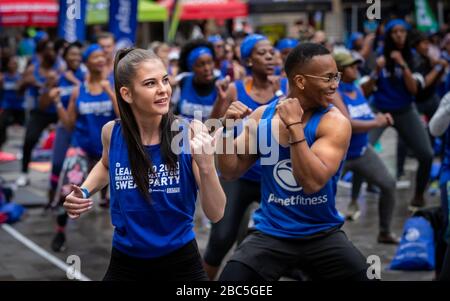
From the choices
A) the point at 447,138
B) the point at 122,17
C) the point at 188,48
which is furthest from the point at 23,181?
the point at 447,138

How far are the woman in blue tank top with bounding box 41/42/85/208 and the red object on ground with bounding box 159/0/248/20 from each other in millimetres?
12006

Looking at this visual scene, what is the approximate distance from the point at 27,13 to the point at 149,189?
15.1 m

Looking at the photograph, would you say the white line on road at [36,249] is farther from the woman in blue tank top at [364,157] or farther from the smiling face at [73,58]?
the woman in blue tank top at [364,157]

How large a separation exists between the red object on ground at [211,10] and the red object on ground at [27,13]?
4.50 metres

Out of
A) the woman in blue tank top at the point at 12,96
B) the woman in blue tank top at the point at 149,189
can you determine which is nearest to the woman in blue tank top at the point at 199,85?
the woman in blue tank top at the point at 149,189

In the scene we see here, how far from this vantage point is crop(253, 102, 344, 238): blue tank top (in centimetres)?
442

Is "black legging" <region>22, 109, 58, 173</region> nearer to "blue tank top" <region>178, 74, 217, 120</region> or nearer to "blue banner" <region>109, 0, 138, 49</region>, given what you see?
"blue banner" <region>109, 0, 138, 49</region>

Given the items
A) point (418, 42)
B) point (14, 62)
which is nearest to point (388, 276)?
point (418, 42)

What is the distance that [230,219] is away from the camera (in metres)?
6.10

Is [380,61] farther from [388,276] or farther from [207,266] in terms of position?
[207,266]

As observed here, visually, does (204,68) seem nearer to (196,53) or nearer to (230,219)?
(196,53)

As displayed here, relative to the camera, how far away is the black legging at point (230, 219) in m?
6.04

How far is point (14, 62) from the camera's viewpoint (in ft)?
63.6
